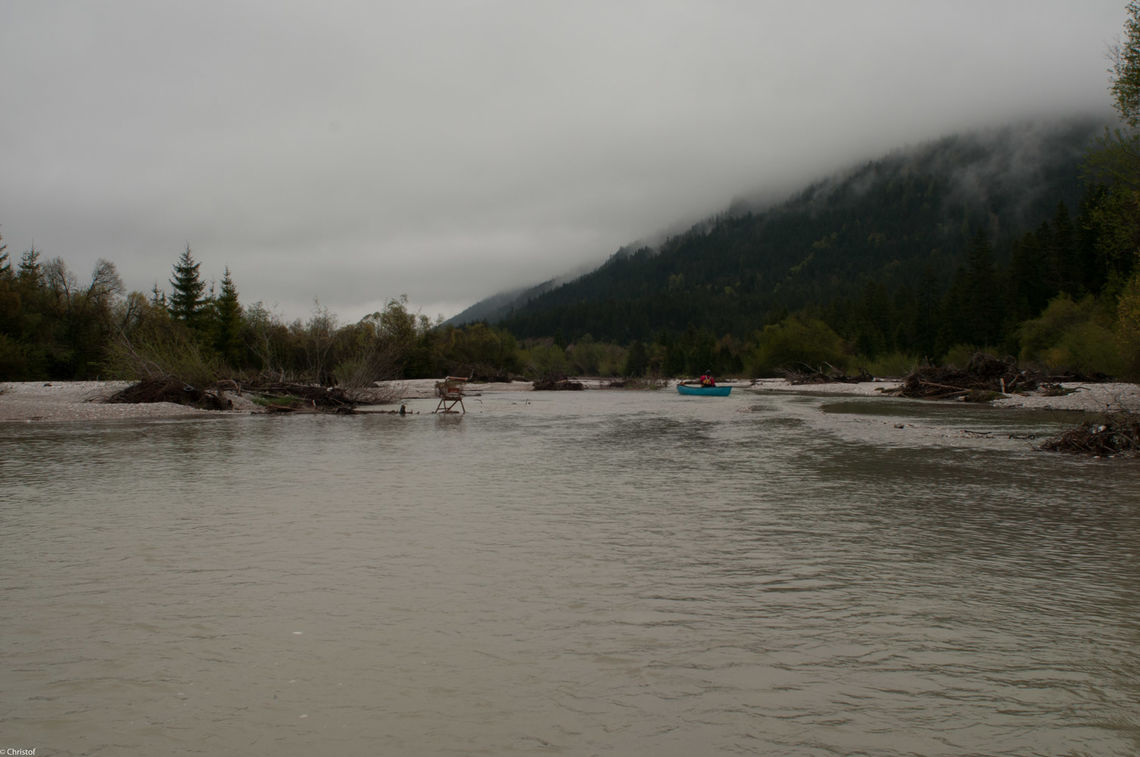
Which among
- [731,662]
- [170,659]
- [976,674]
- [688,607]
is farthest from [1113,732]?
[170,659]

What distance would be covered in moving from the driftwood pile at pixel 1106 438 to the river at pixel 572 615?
351 cm

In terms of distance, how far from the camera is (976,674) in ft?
18.8

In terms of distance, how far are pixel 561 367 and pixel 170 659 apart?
551 ft

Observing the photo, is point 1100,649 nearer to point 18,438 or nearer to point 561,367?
point 18,438

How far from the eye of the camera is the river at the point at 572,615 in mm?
4879

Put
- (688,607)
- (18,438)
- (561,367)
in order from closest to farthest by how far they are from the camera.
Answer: (688,607), (18,438), (561,367)

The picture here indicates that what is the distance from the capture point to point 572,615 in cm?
718

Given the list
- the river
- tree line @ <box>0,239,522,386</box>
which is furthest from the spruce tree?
the river

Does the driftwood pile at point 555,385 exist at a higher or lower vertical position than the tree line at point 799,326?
lower

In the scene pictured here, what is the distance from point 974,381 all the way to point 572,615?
50365mm

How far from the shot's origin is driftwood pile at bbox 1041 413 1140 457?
19.5 metres

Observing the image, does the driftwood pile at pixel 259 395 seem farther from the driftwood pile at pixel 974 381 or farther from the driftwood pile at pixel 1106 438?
the driftwood pile at pixel 974 381

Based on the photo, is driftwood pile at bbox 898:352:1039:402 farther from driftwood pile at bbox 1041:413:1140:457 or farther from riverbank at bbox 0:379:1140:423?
driftwood pile at bbox 1041:413:1140:457

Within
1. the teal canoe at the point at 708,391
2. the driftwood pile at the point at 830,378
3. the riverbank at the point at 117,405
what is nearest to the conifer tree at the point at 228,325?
the riverbank at the point at 117,405
